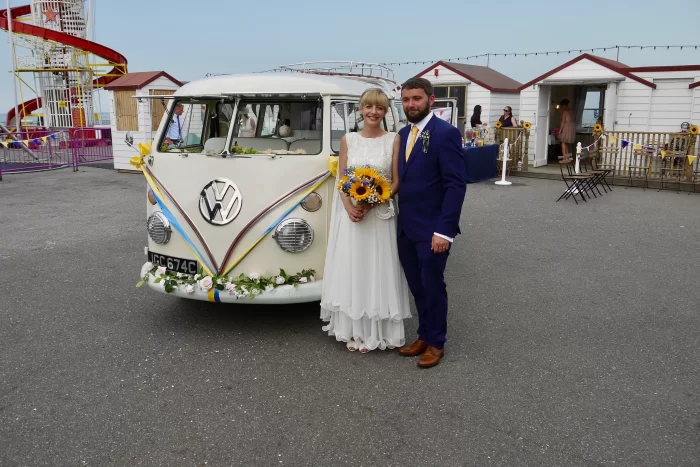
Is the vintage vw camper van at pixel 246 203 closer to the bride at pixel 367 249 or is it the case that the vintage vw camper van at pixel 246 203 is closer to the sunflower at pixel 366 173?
the bride at pixel 367 249

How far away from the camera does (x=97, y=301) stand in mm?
5758

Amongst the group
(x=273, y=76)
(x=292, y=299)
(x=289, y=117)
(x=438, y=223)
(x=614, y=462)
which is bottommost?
(x=614, y=462)

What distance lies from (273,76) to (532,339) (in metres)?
3.13

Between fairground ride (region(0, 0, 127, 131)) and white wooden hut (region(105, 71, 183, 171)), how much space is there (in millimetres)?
13238

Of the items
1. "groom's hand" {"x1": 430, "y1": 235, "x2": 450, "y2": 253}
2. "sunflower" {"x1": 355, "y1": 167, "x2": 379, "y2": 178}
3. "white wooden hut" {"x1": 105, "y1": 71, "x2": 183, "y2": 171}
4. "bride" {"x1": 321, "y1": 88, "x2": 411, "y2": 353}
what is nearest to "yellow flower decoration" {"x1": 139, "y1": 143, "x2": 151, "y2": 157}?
"bride" {"x1": 321, "y1": 88, "x2": 411, "y2": 353}

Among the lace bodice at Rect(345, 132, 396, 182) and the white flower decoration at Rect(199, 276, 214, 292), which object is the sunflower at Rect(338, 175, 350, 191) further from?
the white flower decoration at Rect(199, 276, 214, 292)

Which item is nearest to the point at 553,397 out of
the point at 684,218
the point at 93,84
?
the point at 684,218

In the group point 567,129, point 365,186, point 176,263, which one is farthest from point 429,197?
point 567,129

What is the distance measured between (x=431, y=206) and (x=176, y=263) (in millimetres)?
2260

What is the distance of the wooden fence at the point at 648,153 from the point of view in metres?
13.1


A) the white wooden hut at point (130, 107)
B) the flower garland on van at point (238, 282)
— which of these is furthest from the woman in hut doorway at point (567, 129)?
the flower garland on van at point (238, 282)

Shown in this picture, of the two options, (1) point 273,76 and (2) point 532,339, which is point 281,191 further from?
(2) point 532,339

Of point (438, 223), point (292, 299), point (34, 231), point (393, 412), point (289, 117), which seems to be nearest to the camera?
point (393, 412)

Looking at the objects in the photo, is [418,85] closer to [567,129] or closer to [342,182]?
[342,182]
